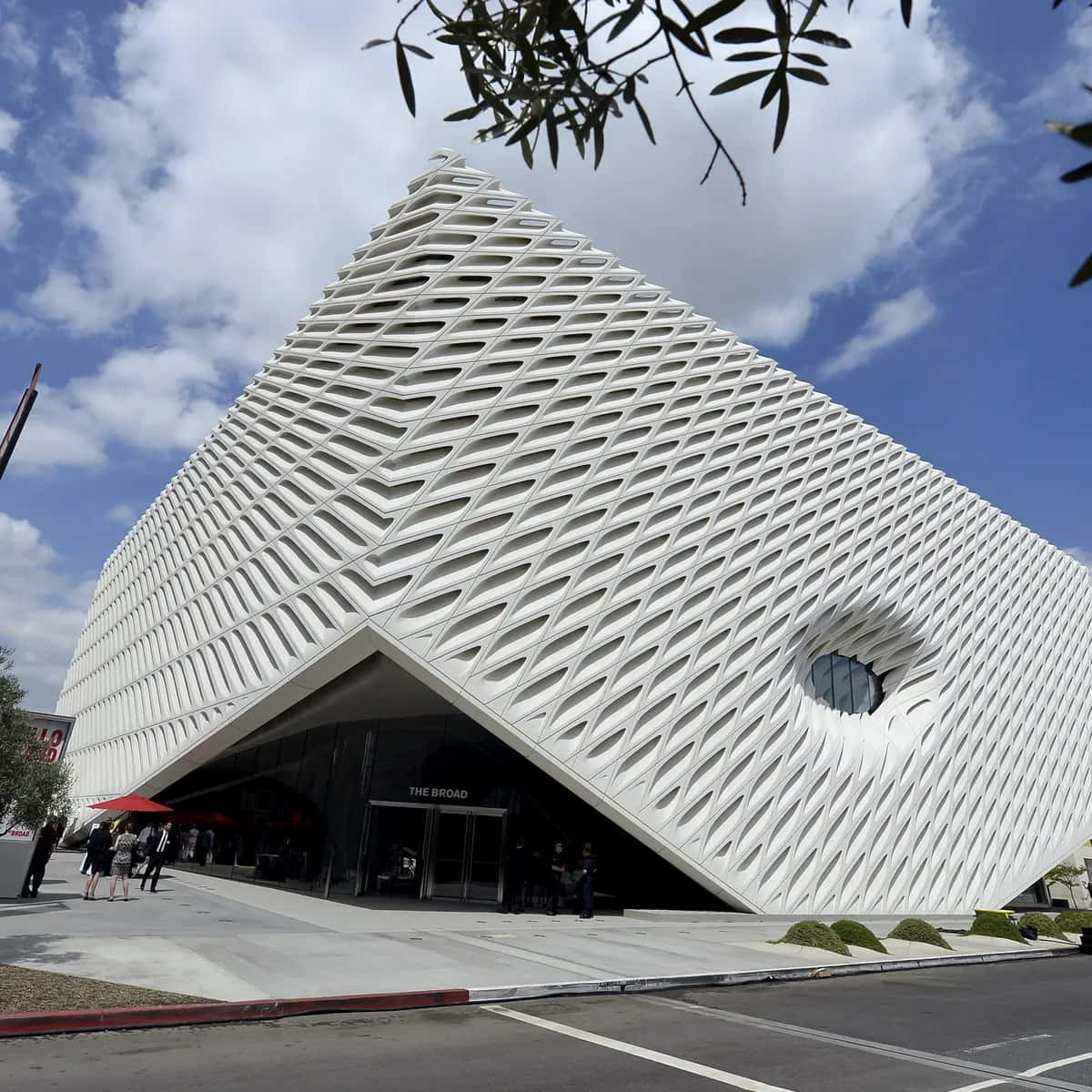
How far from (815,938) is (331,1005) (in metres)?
11.8

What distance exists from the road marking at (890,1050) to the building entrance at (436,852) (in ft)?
40.0

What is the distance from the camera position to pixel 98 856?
1803cm

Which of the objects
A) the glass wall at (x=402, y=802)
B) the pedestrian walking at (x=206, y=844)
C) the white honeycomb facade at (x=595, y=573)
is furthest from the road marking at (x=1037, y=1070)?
the pedestrian walking at (x=206, y=844)

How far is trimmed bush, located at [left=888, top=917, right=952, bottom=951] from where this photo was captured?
20703 millimetres

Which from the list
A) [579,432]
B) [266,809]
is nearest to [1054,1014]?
[579,432]

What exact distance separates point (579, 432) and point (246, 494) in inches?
439

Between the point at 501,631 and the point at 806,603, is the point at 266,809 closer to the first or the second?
the point at 501,631

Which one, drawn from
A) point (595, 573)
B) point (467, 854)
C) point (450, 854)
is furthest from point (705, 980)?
point (450, 854)

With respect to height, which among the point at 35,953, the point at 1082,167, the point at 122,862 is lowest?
the point at 35,953

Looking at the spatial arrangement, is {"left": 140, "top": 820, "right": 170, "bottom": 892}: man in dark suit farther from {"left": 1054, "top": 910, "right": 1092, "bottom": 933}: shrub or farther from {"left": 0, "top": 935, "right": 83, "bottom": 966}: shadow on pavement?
{"left": 1054, "top": 910, "right": 1092, "bottom": 933}: shrub

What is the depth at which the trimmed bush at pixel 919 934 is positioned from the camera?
20.7 metres

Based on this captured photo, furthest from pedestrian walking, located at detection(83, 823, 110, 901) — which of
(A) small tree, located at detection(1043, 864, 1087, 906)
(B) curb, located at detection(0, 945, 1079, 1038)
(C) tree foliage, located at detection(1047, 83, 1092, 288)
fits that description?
(A) small tree, located at detection(1043, 864, 1087, 906)

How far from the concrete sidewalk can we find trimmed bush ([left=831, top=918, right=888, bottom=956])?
454 mm

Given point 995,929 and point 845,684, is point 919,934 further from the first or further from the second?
point 845,684
